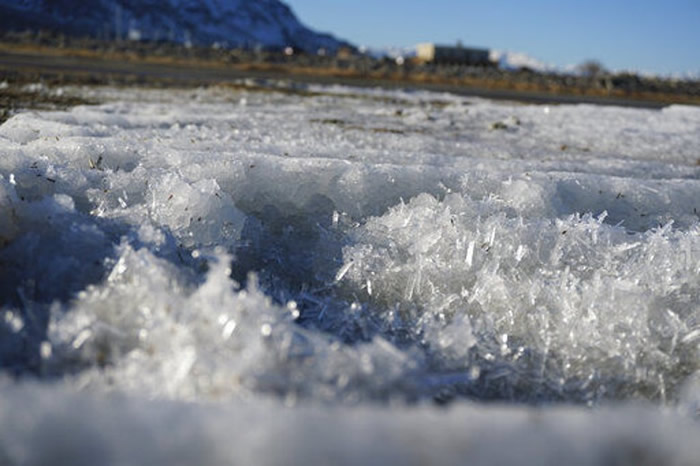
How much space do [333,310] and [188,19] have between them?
332ft

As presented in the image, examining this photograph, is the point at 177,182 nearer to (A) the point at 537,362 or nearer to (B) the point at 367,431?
(A) the point at 537,362

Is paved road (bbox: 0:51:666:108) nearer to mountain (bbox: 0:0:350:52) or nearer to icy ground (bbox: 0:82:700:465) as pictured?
icy ground (bbox: 0:82:700:465)

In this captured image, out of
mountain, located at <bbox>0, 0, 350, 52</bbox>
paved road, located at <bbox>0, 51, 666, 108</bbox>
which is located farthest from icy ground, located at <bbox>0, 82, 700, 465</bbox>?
mountain, located at <bbox>0, 0, 350, 52</bbox>

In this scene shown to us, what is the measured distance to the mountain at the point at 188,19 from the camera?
71125 mm

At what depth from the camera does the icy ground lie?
731 mm

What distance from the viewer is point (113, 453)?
716 mm

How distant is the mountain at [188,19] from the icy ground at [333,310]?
68722mm

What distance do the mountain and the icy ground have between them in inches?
2706

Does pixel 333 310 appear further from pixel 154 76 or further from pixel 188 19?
pixel 188 19

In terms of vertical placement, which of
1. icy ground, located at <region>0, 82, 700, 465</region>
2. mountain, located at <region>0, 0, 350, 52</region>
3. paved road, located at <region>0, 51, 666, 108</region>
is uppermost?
mountain, located at <region>0, 0, 350, 52</region>

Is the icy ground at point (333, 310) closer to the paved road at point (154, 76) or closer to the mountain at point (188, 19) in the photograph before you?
the paved road at point (154, 76)

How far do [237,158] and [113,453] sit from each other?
180cm

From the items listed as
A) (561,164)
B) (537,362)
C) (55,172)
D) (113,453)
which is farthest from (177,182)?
(561,164)

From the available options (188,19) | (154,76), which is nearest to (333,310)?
(154,76)
